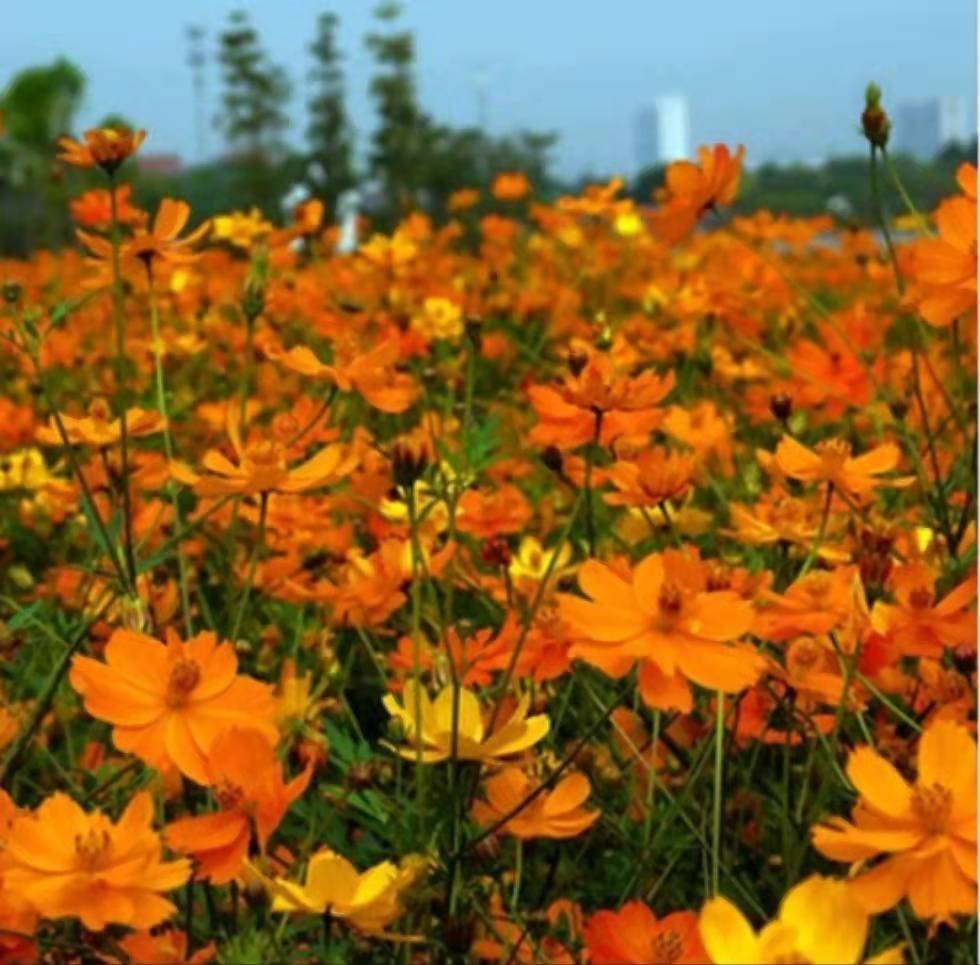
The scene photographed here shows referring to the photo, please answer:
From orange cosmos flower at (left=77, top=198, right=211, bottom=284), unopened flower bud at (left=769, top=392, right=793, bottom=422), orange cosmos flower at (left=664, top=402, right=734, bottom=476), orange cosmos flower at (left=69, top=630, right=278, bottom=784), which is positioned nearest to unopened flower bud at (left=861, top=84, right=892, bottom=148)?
unopened flower bud at (left=769, top=392, right=793, bottom=422)

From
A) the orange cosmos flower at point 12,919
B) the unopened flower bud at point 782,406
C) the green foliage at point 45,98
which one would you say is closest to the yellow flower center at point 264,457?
the orange cosmos flower at point 12,919

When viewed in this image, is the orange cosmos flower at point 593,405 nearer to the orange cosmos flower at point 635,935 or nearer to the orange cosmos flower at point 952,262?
the orange cosmos flower at point 952,262

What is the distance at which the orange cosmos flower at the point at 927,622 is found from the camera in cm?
82

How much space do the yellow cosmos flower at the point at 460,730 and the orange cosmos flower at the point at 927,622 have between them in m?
0.16

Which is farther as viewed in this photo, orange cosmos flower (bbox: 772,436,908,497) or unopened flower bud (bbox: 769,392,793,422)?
unopened flower bud (bbox: 769,392,793,422)

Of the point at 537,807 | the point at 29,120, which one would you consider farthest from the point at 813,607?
the point at 29,120

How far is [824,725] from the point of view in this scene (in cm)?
94

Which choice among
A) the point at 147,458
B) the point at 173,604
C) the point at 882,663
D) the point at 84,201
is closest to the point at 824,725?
the point at 882,663

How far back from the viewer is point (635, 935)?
0.67 meters

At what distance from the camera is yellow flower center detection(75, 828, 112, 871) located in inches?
24.2

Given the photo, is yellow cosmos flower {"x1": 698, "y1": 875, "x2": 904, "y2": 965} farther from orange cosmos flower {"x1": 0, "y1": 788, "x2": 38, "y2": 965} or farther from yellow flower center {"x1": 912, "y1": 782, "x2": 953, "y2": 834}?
orange cosmos flower {"x1": 0, "y1": 788, "x2": 38, "y2": 965}

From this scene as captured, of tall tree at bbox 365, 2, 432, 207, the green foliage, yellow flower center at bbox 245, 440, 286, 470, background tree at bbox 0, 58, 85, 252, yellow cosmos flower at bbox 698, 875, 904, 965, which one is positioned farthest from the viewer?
the green foliage

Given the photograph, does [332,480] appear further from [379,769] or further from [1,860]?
[1,860]

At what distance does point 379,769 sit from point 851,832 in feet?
1.17
